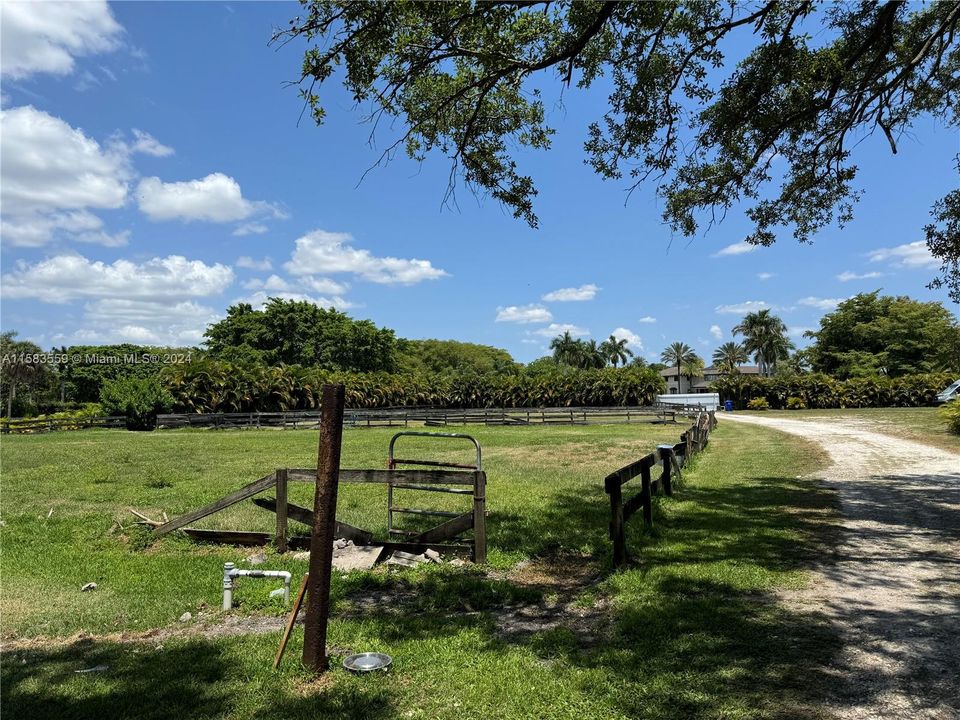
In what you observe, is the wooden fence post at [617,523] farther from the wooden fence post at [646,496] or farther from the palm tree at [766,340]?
the palm tree at [766,340]

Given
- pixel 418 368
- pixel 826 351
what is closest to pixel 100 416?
pixel 418 368

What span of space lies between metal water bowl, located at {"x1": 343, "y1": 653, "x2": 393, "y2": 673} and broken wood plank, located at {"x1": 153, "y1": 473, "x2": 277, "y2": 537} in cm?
397

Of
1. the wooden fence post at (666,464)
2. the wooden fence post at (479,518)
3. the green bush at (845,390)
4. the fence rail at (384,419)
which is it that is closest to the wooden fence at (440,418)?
the fence rail at (384,419)

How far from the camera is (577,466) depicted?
17.7 m

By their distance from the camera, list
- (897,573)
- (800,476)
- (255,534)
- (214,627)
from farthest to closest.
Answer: (800,476)
(255,534)
(897,573)
(214,627)

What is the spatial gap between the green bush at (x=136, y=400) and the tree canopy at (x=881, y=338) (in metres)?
63.9

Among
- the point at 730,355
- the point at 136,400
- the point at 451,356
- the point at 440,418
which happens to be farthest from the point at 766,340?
the point at 136,400

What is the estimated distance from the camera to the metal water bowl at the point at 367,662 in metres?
4.41

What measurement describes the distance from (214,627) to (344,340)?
65822mm

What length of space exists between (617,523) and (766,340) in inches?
3856

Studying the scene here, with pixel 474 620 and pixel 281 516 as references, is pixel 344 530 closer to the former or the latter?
A: pixel 281 516

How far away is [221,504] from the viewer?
841cm

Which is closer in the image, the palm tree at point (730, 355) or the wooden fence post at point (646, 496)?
the wooden fence post at point (646, 496)

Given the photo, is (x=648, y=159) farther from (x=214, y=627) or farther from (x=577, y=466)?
(x=577, y=466)
